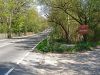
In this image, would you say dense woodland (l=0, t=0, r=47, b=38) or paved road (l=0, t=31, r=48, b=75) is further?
dense woodland (l=0, t=0, r=47, b=38)

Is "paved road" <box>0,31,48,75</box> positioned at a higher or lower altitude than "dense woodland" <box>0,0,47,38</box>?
lower

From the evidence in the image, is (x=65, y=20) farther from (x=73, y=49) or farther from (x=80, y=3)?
(x=73, y=49)

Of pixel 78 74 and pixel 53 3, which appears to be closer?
pixel 78 74

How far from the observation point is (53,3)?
121ft

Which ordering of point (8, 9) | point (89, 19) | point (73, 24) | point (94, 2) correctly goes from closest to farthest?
point (94, 2)
point (89, 19)
point (73, 24)
point (8, 9)

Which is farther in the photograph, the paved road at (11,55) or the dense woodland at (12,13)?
the dense woodland at (12,13)

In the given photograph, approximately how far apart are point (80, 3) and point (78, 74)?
21466mm

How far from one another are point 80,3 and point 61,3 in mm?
3180

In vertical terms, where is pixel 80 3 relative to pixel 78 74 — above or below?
above

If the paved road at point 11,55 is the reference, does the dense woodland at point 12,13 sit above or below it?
above

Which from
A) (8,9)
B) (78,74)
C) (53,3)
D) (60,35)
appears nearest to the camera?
(78,74)

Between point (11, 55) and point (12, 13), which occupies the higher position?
point (12, 13)

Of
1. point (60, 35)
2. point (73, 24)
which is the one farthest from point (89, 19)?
point (60, 35)

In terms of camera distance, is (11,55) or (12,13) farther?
(12,13)
